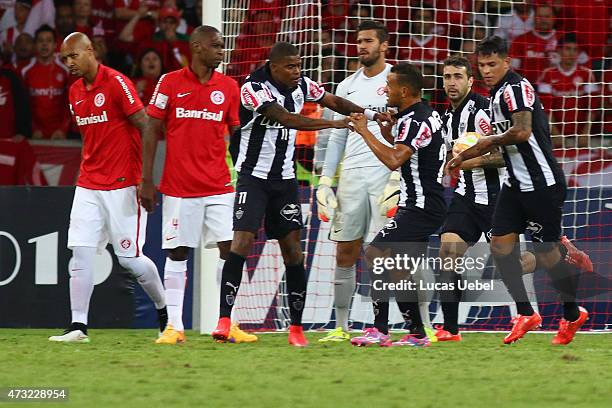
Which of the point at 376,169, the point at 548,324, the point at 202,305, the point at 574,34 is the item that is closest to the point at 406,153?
the point at 376,169

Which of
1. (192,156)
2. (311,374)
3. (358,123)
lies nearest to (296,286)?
(192,156)

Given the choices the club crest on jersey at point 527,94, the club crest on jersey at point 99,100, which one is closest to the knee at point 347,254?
the club crest on jersey at point 527,94

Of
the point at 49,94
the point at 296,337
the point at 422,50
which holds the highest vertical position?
the point at 422,50

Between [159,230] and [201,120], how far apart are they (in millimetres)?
2578

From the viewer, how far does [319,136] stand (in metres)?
10.4

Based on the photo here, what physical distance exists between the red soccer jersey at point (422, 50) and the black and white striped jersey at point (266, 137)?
14.7ft

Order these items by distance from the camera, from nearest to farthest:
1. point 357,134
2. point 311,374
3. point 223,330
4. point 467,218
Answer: point 311,374 → point 223,330 → point 467,218 → point 357,134

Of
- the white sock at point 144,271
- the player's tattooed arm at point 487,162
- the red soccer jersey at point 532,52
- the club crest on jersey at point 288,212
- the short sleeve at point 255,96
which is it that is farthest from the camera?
the red soccer jersey at point 532,52

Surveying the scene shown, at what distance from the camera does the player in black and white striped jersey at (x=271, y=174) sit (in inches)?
317

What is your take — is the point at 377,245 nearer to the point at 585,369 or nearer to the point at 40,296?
the point at 585,369

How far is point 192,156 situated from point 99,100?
31.0 inches

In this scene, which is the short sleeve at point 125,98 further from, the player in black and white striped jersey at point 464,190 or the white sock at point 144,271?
the player in black and white striped jersey at point 464,190

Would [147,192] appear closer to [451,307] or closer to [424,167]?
[424,167]

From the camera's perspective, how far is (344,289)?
933cm
